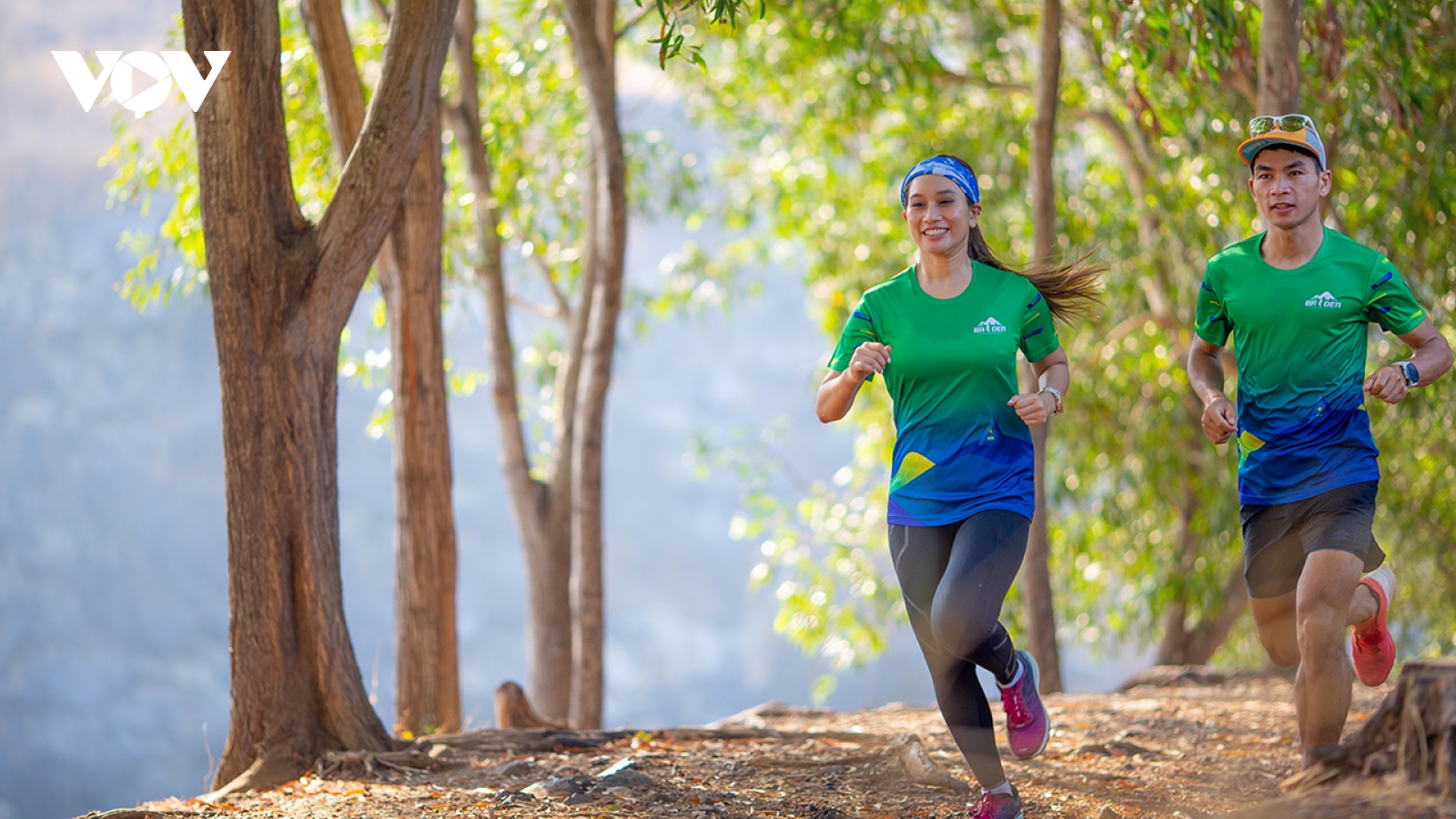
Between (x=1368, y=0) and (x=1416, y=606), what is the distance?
7.96m

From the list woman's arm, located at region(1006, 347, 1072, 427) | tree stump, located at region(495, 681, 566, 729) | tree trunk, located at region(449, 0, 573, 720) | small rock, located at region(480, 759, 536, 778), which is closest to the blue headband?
woman's arm, located at region(1006, 347, 1072, 427)

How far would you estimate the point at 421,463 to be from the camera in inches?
237

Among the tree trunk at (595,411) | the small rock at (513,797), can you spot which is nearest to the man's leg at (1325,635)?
the small rock at (513,797)

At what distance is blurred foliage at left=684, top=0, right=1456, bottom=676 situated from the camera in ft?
25.3

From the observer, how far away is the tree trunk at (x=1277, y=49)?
16.9 feet

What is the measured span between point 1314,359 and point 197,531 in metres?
26.7

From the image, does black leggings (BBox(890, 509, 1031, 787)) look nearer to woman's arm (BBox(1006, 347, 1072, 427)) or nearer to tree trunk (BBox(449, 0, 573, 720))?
woman's arm (BBox(1006, 347, 1072, 427))

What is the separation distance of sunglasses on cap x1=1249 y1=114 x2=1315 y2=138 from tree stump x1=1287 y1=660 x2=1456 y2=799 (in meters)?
1.68

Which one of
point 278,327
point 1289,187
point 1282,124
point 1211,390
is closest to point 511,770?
point 278,327

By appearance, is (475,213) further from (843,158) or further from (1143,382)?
(1143,382)

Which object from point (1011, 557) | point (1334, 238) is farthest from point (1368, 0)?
point (1011, 557)

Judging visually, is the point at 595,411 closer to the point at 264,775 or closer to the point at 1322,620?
the point at 264,775

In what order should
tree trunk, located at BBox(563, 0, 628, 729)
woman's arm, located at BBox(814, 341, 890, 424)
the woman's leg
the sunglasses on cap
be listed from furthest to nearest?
tree trunk, located at BBox(563, 0, 628, 729) → the sunglasses on cap → woman's arm, located at BBox(814, 341, 890, 424) → the woman's leg

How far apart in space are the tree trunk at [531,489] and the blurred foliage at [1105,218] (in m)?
2.43
